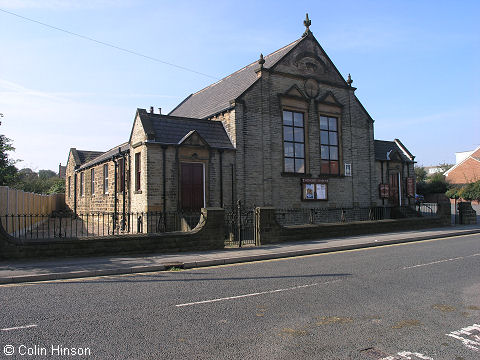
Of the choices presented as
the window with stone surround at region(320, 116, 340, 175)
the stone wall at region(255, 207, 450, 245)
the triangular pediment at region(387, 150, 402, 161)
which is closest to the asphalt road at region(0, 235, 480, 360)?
the stone wall at region(255, 207, 450, 245)

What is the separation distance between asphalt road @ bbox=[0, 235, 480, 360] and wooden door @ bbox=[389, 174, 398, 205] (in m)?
18.5

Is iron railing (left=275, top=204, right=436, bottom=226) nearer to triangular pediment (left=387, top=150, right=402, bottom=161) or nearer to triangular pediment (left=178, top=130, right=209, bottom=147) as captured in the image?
triangular pediment (left=387, top=150, right=402, bottom=161)

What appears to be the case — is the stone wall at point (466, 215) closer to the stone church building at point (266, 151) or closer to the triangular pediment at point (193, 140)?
the stone church building at point (266, 151)

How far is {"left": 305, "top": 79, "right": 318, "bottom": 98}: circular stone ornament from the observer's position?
2302 centimetres

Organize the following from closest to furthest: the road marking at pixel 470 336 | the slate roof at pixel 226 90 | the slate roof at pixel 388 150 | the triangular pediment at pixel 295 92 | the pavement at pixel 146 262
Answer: the road marking at pixel 470 336 → the pavement at pixel 146 262 → the triangular pediment at pixel 295 92 → the slate roof at pixel 226 90 → the slate roof at pixel 388 150

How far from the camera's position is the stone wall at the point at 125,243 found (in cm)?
1105

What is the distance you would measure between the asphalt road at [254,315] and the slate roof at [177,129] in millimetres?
9538

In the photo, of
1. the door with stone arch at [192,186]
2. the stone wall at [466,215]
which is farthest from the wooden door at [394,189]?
the door with stone arch at [192,186]

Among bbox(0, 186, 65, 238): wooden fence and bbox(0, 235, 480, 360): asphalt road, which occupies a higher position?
bbox(0, 186, 65, 238): wooden fence

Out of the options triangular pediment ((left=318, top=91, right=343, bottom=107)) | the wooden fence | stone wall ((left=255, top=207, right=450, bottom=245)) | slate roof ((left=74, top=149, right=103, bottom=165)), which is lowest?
stone wall ((left=255, top=207, right=450, bottom=245))

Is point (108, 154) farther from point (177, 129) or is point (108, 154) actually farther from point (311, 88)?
point (311, 88)

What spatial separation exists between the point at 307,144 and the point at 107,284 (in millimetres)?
16544

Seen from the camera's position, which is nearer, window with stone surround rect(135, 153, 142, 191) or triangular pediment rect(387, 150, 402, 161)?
window with stone surround rect(135, 153, 142, 191)

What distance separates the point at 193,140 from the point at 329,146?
9.59 meters
